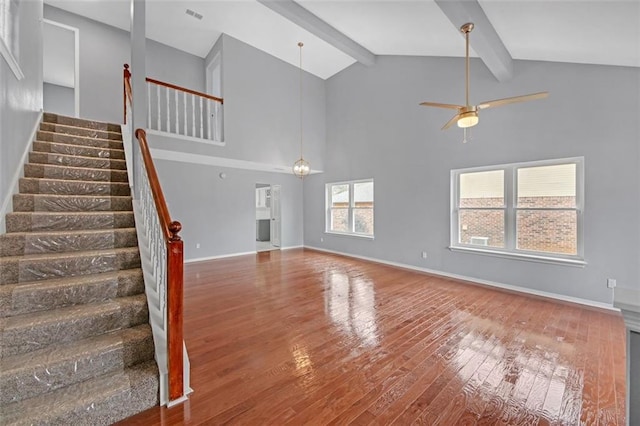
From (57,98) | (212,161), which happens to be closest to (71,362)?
(212,161)

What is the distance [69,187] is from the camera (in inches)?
113

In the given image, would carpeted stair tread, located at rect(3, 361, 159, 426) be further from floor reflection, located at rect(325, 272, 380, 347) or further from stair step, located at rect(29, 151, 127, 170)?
stair step, located at rect(29, 151, 127, 170)

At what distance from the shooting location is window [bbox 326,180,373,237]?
6.95 meters

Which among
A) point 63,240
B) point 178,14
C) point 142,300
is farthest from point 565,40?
point 178,14

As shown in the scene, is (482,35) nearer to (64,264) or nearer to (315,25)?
(315,25)

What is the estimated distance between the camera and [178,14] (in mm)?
5492

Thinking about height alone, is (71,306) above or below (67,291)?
below

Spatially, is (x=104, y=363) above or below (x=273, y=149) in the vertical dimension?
below

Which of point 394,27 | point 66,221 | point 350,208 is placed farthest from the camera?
point 350,208

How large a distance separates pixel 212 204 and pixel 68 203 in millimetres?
4252

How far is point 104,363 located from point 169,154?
4.94m

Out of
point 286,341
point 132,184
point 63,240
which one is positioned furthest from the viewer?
point 132,184

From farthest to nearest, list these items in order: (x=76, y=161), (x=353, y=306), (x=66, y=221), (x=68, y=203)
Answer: (x=353, y=306), (x=76, y=161), (x=68, y=203), (x=66, y=221)

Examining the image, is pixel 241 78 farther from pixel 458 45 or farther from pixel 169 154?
pixel 458 45
